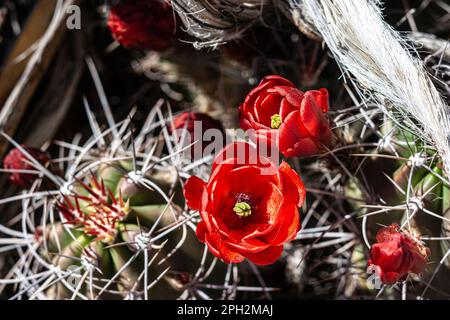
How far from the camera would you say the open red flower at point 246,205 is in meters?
0.77

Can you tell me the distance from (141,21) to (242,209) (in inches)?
16.7

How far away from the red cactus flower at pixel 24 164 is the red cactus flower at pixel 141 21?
24cm

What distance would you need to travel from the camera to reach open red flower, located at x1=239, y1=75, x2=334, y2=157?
798 millimetres

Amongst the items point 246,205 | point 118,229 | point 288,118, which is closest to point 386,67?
point 288,118

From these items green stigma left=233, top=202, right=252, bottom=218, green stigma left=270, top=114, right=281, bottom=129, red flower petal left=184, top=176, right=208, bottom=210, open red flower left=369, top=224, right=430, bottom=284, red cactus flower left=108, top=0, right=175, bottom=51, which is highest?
red cactus flower left=108, top=0, right=175, bottom=51


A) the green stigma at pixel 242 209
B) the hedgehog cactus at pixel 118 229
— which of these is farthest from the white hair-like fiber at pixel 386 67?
the hedgehog cactus at pixel 118 229

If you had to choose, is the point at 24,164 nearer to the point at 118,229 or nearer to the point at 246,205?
the point at 118,229

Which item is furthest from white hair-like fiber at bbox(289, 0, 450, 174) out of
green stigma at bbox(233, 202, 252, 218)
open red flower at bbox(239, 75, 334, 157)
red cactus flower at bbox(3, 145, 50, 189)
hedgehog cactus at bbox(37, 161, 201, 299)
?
red cactus flower at bbox(3, 145, 50, 189)

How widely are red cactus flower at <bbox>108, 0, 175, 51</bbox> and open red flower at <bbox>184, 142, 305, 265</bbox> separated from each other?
1.17ft

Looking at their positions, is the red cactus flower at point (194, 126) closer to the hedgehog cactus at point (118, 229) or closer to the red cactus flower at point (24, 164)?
the hedgehog cactus at point (118, 229)

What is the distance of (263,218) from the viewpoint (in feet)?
2.77

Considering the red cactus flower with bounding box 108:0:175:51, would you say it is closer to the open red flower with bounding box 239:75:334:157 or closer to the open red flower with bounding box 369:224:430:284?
the open red flower with bounding box 239:75:334:157

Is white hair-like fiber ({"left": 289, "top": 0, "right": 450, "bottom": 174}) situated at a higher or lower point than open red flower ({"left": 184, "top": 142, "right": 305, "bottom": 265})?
higher

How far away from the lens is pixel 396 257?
76cm
